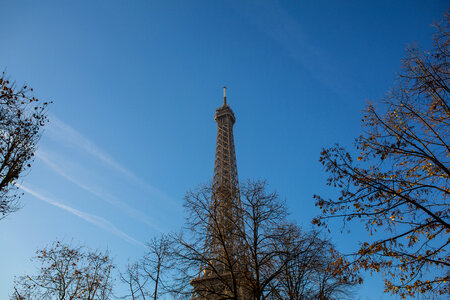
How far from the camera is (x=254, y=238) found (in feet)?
38.1

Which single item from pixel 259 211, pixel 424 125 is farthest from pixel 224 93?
pixel 424 125

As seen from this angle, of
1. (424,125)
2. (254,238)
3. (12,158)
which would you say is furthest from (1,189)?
(424,125)

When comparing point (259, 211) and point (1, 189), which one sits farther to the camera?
point (259, 211)

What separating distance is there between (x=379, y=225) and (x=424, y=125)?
2.82m

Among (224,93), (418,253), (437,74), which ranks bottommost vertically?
(418,253)

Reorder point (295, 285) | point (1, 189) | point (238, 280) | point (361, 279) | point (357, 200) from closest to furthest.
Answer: point (361, 279), point (357, 200), point (1, 189), point (238, 280), point (295, 285)

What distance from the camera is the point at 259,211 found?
12.2 metres

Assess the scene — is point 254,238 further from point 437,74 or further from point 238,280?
point 437,74

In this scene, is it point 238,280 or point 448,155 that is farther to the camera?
point 238,280

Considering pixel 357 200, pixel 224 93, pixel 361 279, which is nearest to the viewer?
pixel 361 279

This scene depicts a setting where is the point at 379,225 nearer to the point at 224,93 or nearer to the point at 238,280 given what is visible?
the point at 238,280

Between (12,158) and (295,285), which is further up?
(12,158)

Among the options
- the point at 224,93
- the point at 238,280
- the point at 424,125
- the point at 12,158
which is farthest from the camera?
the point at 224,93

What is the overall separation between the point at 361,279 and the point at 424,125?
411 cm
